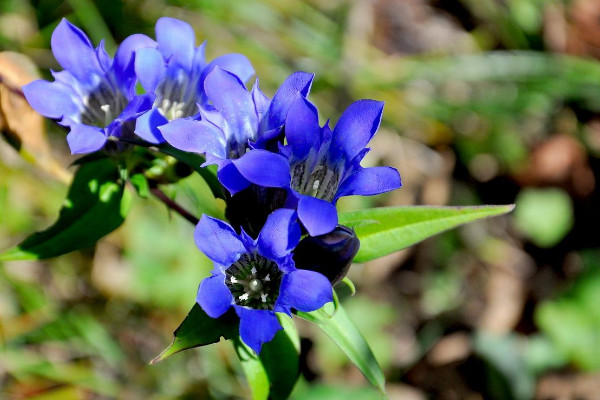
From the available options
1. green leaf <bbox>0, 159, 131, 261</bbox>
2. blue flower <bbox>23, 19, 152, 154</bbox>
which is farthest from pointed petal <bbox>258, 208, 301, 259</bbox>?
green leaf <bbox>0, 159, 131, 261</bbox>

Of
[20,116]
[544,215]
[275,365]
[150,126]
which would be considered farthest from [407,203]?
[150,126]

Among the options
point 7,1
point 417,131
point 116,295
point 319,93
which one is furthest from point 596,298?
point 7,1

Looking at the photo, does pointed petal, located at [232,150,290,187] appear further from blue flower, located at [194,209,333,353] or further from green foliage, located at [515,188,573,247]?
green foliage, located at [515,188,573,247]

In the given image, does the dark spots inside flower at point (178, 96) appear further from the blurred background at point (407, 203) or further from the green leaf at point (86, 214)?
the blurred background at point (407, 203)

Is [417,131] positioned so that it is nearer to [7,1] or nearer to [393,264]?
[393,264]

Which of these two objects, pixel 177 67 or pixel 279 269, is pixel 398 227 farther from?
pixel 177 67
